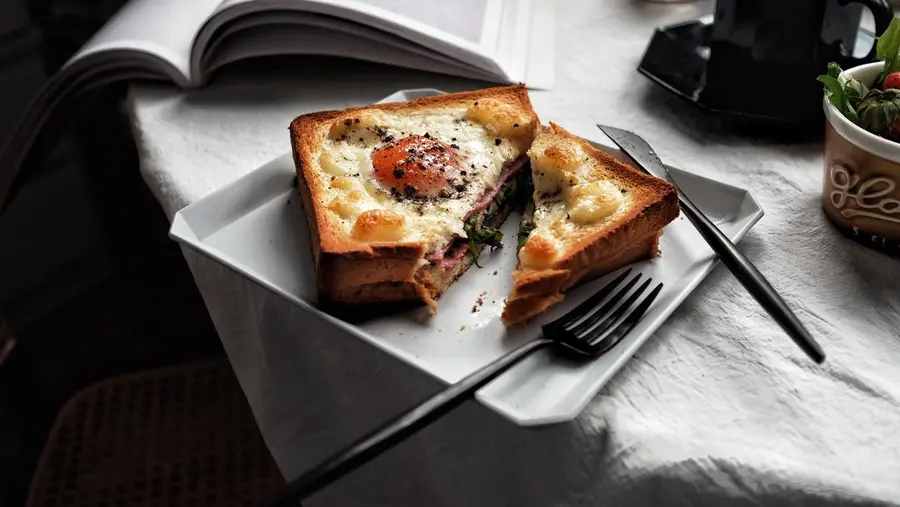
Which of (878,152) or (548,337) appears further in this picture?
(878,152)

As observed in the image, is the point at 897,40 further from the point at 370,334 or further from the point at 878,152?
the point at 370,334

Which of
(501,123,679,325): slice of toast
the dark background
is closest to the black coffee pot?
(501,123,679,325): slice of toast

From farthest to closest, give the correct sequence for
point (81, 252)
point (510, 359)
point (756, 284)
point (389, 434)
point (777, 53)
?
point (81, 252) → point (777, 53) → point (756, 284) → point (510, 359) → point (389, 434)

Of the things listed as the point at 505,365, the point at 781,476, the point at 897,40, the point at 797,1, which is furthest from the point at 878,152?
the point at 505,365

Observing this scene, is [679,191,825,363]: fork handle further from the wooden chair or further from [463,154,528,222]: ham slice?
the wooden chair

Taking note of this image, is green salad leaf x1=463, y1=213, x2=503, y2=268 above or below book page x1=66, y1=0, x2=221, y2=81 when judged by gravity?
below

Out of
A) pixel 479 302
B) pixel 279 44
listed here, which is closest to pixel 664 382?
pixel 479 302

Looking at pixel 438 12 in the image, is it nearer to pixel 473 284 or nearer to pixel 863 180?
pixel 473 284
